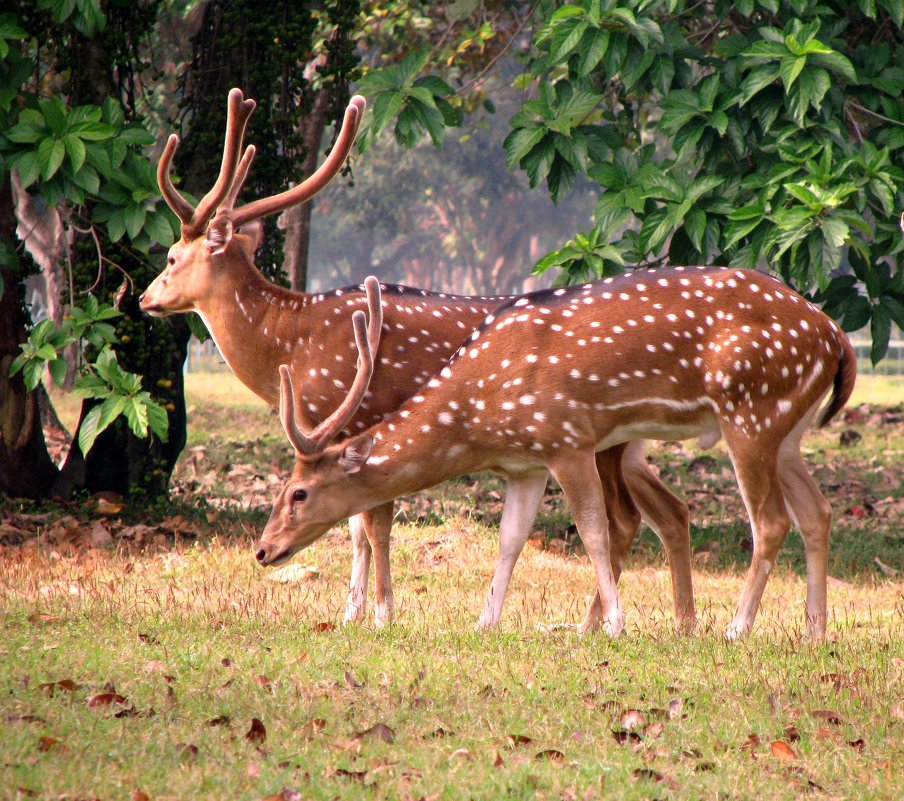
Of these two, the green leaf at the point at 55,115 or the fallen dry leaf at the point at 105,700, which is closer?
the fallen dry leaf at the point at 105,700

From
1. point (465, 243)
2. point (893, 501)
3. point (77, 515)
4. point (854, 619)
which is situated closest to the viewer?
point (854, 619)

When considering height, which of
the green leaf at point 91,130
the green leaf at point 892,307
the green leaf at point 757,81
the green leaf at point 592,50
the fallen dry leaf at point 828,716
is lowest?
the fallen dry leaf at point 828,716

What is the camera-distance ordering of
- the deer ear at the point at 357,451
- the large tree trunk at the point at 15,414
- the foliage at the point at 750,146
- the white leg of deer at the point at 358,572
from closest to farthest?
the deer ear at the point at 357,451
the white leg of deer at the point at 358,572
the foliage at the point at 750,146
the large tree trunk at the point at 15,414

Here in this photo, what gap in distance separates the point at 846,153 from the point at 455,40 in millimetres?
7135

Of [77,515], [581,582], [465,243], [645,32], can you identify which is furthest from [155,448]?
[465,243]

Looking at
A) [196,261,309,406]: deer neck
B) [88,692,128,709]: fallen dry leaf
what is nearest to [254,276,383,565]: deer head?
[196,261,309,406]: deer neck

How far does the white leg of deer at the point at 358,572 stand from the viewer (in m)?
7.52

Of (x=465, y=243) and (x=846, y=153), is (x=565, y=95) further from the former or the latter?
(x=465, y=243)

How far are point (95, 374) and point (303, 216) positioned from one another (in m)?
6.44

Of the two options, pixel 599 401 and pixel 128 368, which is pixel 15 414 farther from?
pixel 599 401

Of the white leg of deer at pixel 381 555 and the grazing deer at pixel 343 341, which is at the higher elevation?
the grazing deer at pixel 343 341

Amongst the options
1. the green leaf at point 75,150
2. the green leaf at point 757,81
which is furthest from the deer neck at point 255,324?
the green leaf at point 757,81

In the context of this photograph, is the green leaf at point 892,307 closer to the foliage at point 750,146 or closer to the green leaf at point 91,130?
the foliage at point 750,146

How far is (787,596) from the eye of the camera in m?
8.84
